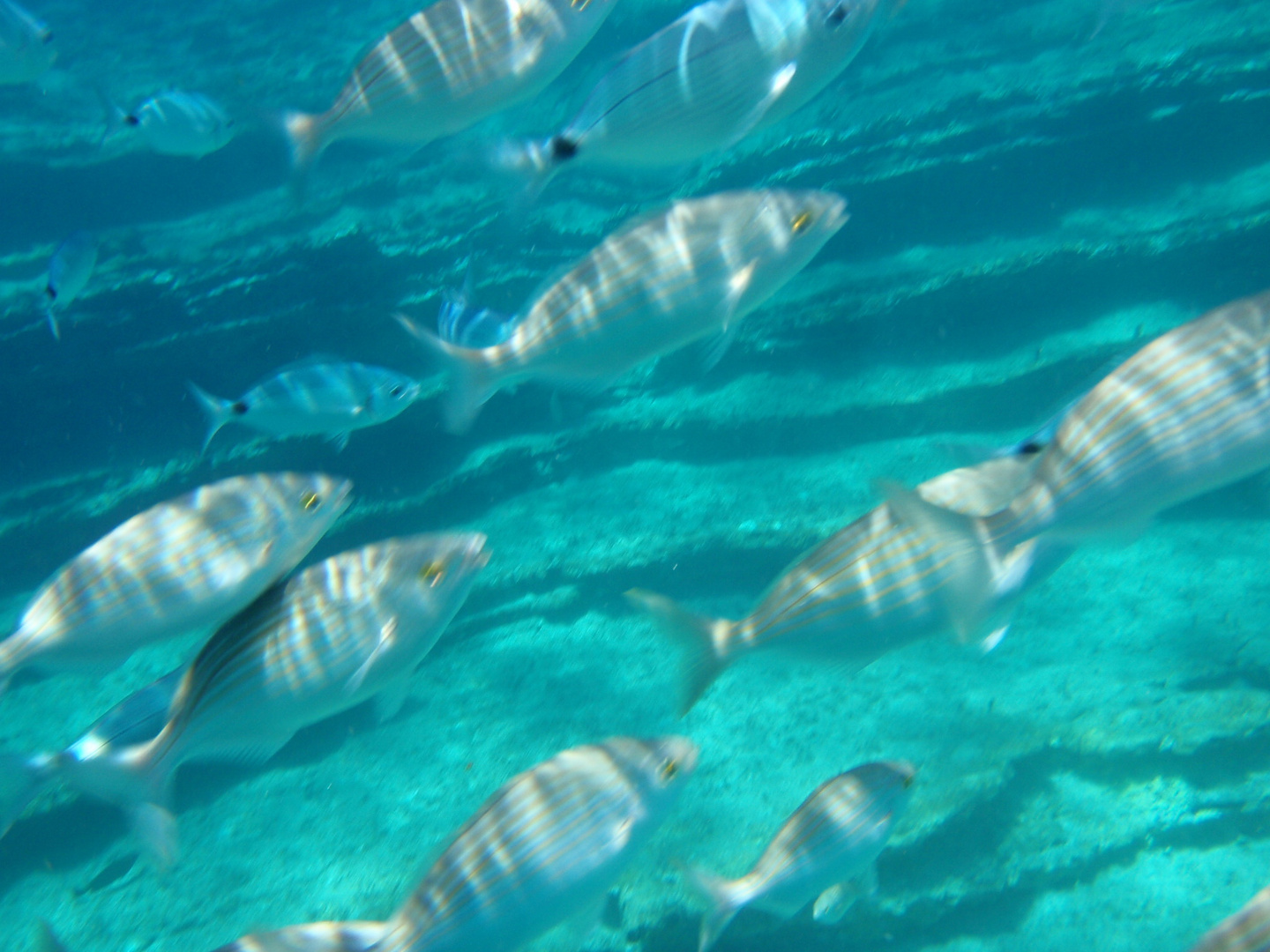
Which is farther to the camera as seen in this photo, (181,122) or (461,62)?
(181,122)

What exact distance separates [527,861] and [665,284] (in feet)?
6.14

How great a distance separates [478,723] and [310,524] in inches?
120

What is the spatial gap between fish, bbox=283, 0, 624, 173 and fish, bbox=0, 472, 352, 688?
4.90ft

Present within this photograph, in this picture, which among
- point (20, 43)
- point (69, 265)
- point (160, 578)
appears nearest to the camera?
point (160, 578)

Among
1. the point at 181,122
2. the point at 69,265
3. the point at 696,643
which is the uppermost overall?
the point at 181,122

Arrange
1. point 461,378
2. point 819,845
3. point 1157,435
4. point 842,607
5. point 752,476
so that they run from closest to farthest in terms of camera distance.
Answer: point 1157,435 < point 842,607 < point 819,845 < point 461,378 < point 752,476

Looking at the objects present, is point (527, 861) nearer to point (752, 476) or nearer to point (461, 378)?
point (461, 378)

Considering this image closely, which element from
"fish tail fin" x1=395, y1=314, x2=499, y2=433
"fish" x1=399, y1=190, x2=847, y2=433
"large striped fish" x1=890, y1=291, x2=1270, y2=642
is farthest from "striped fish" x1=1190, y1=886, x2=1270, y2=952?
"fish tail fin" x1=395, y1=314, x2=499, y2=433

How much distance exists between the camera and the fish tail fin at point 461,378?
8.27 ft

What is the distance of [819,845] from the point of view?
8.04 ft

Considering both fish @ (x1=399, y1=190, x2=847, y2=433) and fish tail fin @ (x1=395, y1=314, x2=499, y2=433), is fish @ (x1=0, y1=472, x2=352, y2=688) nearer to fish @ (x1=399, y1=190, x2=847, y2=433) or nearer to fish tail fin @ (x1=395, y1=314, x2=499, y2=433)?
fish tail fin @ (x1=395, y1=314, x2=499, y2=433)

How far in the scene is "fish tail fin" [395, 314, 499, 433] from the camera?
8.27ft

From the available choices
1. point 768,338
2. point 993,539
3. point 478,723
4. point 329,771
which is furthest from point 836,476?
point 329,771

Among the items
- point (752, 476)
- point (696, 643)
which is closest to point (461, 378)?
point (696, 643)
